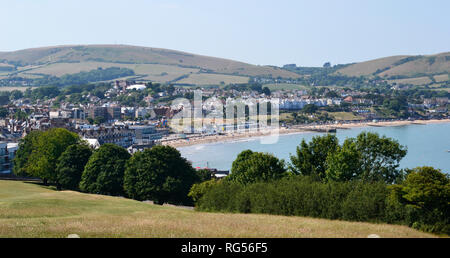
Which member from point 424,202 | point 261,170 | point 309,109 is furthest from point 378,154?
point 309,109

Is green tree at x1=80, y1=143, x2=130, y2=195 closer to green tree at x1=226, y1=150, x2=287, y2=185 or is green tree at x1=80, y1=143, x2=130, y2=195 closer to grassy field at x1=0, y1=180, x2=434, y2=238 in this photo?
green tree at x1=226, y1=150, x2=287, y2=185

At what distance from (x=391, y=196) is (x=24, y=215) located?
10.9m

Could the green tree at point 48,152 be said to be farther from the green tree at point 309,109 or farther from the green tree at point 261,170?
the green tree at point 309,109

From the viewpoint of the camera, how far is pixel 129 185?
27906 millimetres

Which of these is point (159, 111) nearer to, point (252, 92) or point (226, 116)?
→ point (226, 116)

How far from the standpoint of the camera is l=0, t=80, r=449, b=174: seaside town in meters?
75.9

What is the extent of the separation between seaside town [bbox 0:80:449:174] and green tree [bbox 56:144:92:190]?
48.7 feet

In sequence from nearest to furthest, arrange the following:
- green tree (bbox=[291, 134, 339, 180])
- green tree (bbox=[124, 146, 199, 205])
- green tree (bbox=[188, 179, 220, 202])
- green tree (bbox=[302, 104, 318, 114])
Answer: green tree (bbox=[291, 134, 339, 180]), green tree (bbox=[188, 179, 220, 202]), green tree (bbox=[124, 146, 199, 205]), green tree (bbox=[302, 104, 318, 114])

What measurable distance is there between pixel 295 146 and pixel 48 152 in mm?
48239

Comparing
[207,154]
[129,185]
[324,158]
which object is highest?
[324,158]

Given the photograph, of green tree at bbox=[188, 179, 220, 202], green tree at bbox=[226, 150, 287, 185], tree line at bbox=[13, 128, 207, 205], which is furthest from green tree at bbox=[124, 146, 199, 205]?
green tree at bbox=[226, 150, 287, 185]

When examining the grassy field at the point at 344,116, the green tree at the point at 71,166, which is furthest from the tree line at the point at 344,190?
the grassy field at the point at 344,116

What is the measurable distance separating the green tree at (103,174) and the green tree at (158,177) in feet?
2.86
